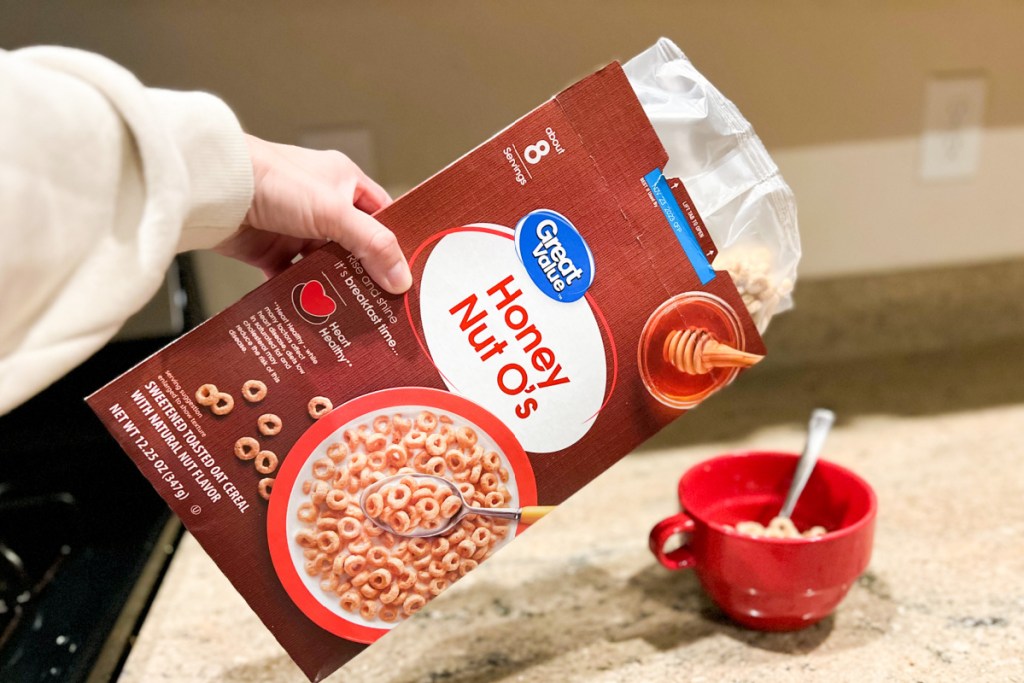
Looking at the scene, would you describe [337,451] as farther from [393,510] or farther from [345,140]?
[345,140]

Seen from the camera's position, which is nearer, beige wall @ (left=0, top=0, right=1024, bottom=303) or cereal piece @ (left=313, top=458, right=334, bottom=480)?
cereal piece @ (left=313, top=458, right=334, bottom=480)

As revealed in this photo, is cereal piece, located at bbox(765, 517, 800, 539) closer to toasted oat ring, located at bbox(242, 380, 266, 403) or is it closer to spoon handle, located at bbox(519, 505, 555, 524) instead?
spoon handle, located at bbox(519, 505, 555, 524)

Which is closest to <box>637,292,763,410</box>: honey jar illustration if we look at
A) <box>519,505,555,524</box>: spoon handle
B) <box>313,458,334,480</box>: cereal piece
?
<box>519,505,555,524</box>: spoon handle

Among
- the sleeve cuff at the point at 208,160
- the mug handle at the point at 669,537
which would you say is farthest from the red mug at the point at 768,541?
the sleeve cuff at the point at 208,160

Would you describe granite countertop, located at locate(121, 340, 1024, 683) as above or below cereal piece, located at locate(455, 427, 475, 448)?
below

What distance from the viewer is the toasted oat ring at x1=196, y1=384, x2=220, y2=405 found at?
1.54 ft

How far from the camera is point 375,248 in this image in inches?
18.5

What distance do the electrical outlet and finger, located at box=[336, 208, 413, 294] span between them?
80 cm

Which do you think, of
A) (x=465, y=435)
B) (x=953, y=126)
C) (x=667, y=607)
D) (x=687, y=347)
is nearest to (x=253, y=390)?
(x=465, y=435)

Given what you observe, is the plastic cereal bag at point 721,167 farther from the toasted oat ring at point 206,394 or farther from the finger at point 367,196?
the toasted oat ring at point 206,394

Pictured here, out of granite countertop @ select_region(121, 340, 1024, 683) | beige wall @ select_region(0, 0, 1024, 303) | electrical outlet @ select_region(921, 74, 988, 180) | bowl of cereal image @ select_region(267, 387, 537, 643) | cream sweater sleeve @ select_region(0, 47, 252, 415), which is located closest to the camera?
cream sweater sleeve @ select_region(0, 47, 252, 415)

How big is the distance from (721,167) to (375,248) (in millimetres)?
239

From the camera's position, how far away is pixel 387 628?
1.68ft

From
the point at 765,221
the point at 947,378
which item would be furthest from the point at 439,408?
the point at 947,378
